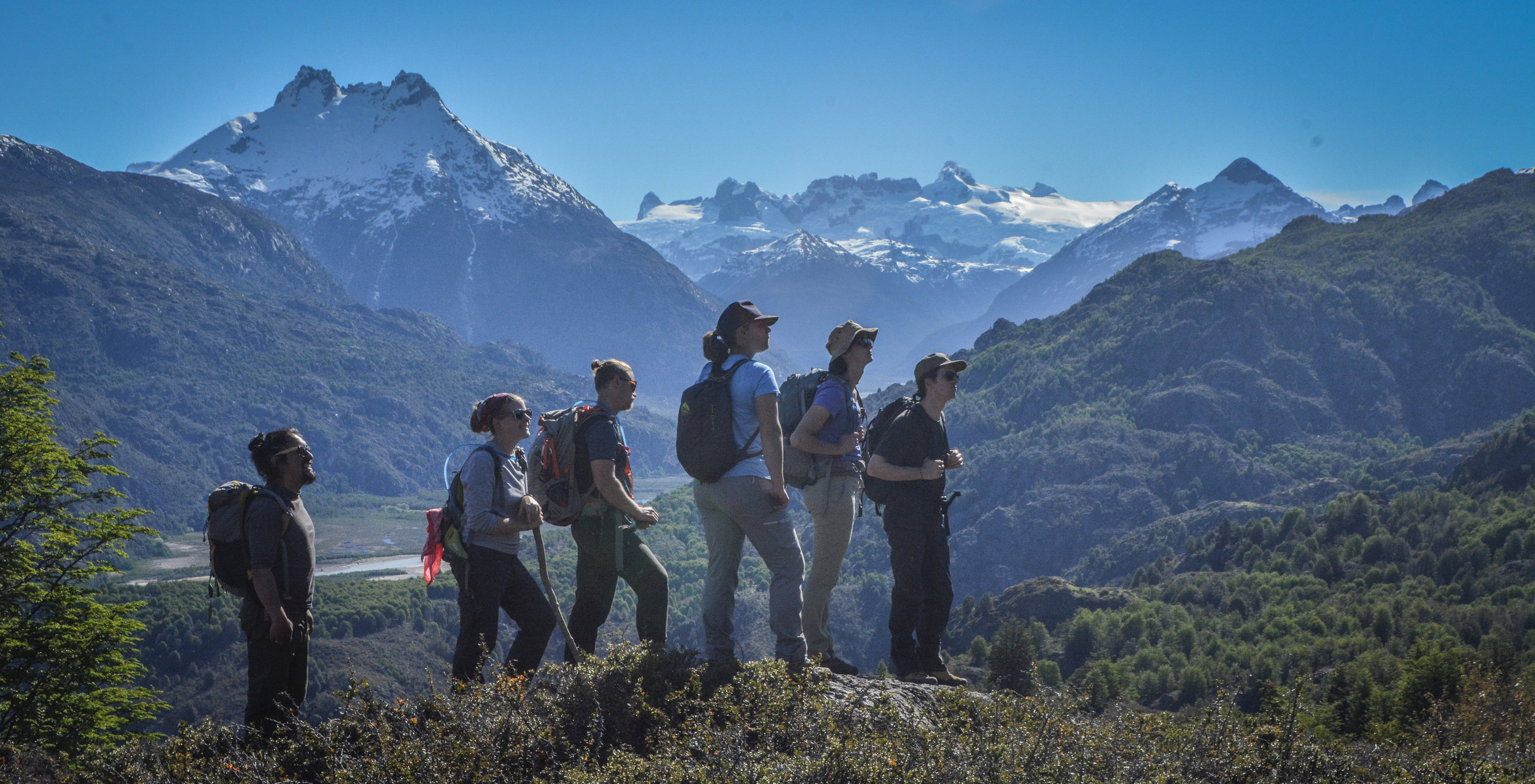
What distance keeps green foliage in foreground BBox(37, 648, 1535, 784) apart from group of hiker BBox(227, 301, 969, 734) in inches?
18.9

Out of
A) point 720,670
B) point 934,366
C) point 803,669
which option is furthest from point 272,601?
point 934,366

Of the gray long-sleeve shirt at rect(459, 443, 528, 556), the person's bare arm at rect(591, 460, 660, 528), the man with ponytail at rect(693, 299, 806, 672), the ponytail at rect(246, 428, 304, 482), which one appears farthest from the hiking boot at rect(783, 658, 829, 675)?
the ponytail at rect(246, 428, 304, 482)

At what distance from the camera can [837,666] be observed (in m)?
7.70

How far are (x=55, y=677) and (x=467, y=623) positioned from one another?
53.7 feet

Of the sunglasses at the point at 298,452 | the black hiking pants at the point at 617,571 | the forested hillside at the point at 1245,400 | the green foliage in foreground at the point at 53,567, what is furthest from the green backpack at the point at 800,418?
the forested hillside at the point at 1245,400

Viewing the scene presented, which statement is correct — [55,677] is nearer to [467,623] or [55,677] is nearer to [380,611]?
[467,623]

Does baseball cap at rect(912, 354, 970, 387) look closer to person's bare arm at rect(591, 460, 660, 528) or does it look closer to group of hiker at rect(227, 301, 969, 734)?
group of hiker at rect(227, 301, 969, 734)

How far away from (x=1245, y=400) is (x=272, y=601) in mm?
184588

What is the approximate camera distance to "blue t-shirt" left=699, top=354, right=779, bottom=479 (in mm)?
6773

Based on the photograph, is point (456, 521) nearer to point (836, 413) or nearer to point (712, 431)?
point (712, 431)

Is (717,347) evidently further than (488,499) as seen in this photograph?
Yes

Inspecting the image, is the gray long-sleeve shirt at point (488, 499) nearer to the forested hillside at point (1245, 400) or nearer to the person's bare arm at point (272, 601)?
the person's bare arm at point (272, 601)

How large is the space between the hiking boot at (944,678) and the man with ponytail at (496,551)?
299 centimetres

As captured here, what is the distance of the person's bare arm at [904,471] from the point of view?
7516 millimetres
